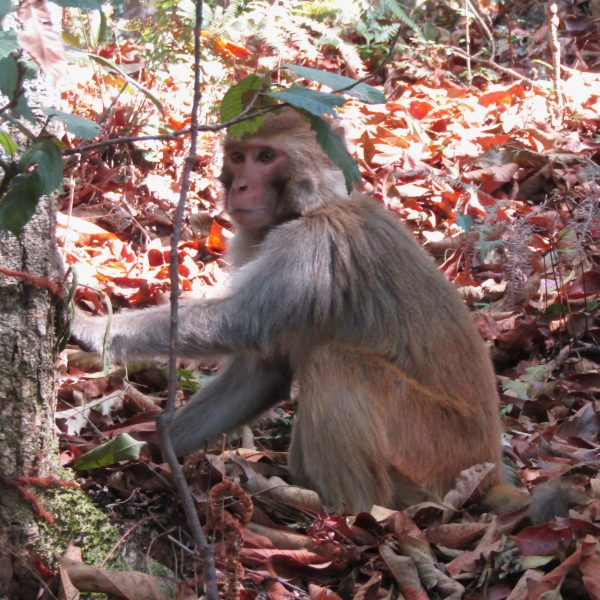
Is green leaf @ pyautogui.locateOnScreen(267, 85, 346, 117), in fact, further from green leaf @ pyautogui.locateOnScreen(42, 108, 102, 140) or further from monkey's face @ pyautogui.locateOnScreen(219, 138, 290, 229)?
monkey's face @ pyautogui.locateOnScreen(219, 138, 290, 229)

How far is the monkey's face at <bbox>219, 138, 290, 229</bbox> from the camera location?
480cm

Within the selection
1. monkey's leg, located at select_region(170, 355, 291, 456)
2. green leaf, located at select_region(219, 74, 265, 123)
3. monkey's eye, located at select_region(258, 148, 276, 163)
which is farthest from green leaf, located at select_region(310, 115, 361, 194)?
monkey's leg, located at select_region(170, 355, 291, 456)

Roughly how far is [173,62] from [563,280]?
13.1 feet

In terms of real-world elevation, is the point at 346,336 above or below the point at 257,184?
below

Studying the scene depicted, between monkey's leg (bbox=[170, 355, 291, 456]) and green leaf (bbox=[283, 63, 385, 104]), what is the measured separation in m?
2.38

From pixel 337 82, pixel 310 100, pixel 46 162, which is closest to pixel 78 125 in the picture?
pixel 46 162

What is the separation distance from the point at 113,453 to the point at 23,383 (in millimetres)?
609

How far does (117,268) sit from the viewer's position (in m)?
6.38

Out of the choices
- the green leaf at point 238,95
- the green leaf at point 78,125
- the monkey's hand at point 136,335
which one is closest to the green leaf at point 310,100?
the green leaf at point 238,95

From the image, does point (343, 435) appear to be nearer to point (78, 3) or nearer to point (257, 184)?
point (257, 184)

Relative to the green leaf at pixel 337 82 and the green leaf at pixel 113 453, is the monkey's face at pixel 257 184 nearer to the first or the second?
the green leaf at pixel 113 453

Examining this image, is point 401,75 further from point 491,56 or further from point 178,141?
point 178,141

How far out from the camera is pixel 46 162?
99.9 inches

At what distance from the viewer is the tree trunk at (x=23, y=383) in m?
3.37
